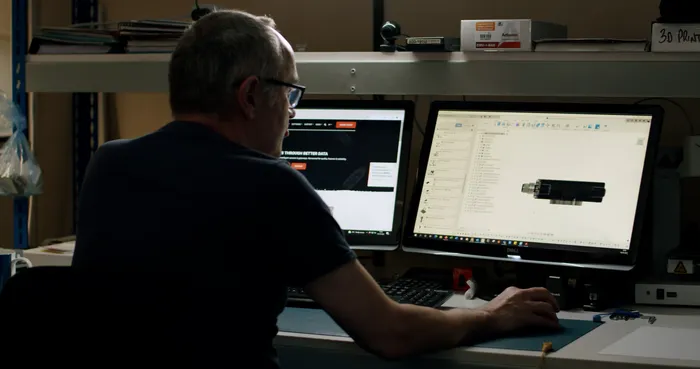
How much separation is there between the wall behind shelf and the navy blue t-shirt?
103 centimetres

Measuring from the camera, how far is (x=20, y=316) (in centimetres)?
107

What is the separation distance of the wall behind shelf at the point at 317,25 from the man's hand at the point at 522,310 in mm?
713

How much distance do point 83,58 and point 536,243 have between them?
3.84 feet

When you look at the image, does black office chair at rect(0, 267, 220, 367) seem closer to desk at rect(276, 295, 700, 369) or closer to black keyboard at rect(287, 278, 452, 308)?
desk at rect(276, 295, 700, 369)

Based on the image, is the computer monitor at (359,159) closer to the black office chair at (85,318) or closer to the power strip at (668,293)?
the power strip at (668,293)

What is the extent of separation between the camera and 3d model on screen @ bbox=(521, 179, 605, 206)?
179 cm

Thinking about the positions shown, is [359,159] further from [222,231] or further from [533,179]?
[222,231]

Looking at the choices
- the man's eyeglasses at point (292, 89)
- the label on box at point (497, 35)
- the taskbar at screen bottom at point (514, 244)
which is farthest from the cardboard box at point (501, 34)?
the man's eyeglasses at point (292, 89)

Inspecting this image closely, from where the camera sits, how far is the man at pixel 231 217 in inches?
49.2

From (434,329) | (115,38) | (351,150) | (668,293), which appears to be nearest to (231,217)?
(434,329)

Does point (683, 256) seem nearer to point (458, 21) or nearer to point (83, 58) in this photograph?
point (458, 21)

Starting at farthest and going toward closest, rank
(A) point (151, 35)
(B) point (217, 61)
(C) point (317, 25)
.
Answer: (C) point (317, 25) → (A) point (151, 35) → (B) point (217, 61)

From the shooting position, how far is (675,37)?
1751mm

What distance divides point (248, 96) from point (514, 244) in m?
0.72
